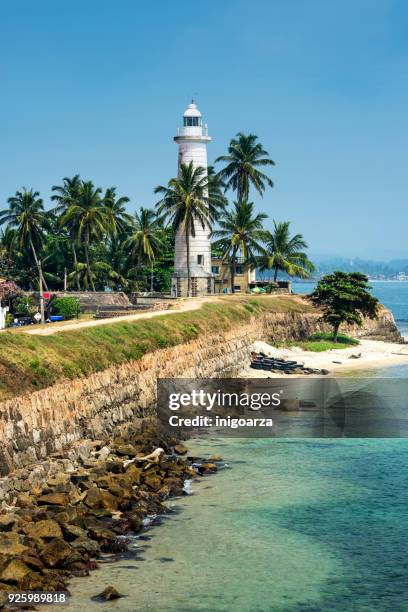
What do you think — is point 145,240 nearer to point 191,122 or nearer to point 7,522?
point 191,122

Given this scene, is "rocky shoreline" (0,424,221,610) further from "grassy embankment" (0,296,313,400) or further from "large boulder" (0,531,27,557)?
"grassy embankment" (0,296,313,400)

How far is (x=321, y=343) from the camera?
258 feet

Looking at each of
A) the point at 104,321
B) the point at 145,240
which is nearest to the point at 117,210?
the point at 145,240

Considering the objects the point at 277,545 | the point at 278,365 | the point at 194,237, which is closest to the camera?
the point at 277,545

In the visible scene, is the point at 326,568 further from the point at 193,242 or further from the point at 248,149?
the point at 248,149

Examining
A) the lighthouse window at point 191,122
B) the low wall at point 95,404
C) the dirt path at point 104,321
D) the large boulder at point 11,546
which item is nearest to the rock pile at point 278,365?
the low wall at point 95,404

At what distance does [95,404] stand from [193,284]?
53917 mm

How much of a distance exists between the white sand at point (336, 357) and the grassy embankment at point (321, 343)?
0.89m

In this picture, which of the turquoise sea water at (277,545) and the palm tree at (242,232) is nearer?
the turquoise sea water at (277,545)

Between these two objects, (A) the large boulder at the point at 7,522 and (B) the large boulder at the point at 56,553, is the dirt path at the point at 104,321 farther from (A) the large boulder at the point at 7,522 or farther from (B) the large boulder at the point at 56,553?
(B) the large boulder at the point at 56,553

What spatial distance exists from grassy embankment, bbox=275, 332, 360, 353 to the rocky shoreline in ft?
127

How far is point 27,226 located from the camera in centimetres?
9344

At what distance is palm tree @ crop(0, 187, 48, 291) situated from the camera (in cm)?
9375

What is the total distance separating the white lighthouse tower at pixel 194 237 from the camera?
90.6 meters
